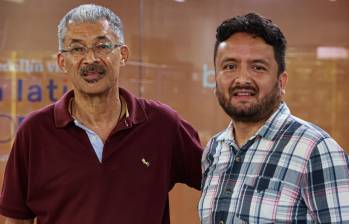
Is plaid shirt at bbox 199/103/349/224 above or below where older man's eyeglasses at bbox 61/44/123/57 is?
below

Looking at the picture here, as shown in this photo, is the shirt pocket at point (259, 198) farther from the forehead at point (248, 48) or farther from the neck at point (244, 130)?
the forehead at point (248, 48)

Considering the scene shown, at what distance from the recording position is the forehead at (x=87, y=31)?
201cm

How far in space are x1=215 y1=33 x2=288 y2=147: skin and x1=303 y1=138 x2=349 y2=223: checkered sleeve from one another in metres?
0.28

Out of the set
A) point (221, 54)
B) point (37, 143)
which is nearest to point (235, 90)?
point (221, 54)

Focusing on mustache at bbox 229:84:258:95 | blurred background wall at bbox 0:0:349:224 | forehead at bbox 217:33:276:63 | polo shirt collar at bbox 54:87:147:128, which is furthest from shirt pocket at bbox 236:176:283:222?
blurred background wall at bbox 0:0:349:224

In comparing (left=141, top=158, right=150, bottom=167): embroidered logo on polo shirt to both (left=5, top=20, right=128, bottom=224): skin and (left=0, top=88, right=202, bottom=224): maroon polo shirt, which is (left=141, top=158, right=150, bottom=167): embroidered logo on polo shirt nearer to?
(left=0, top=88, right=202, bottom=224): maroon polo shirt

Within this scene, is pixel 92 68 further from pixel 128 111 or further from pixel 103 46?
pixel 128 111

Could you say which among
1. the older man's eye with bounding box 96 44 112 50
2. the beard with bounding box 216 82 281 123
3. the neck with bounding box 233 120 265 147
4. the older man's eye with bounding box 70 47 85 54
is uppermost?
the older man's eye with bounding box 96 44 112 50

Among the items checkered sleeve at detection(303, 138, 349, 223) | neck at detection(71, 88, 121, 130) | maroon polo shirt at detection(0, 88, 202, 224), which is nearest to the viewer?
checkered sleeve at detection(303, 138, 349, 223)

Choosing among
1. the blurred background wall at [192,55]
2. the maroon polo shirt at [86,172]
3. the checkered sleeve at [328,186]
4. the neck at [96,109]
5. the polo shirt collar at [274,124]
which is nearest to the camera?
the checkered sleeve at [328,186]

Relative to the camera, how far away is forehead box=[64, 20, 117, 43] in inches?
79.1

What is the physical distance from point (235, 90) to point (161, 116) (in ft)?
1.73

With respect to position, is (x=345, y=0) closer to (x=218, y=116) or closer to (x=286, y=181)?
(x=218, y=116)

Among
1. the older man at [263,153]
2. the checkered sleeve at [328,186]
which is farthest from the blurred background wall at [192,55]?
the checkered sleeve at [328,186]
